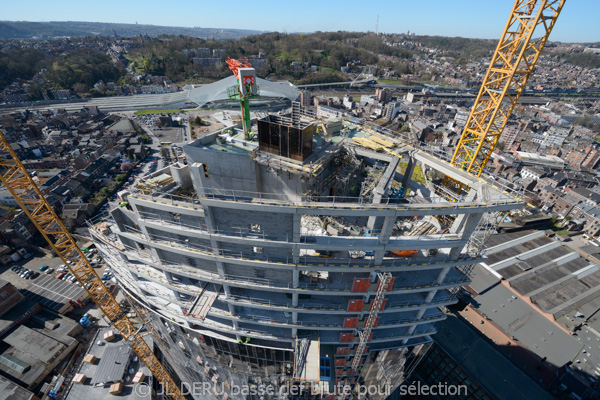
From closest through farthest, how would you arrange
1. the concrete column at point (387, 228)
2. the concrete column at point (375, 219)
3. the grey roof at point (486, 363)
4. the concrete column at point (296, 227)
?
the concrete column at point (296, 227), the concrete column at point (387, 228), the concrete column at point (375, 219), the grey roof at point (486, 363)

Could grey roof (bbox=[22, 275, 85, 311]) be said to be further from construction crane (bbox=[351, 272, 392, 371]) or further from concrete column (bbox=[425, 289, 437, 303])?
concrete column (bbox=[425, 289, 437, 303])

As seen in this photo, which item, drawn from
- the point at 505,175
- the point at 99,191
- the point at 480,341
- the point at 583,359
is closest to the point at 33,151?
the point at 99,191

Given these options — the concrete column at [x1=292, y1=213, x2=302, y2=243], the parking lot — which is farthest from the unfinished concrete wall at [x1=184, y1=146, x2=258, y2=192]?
the parking lot

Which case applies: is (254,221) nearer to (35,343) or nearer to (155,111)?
(35,343)

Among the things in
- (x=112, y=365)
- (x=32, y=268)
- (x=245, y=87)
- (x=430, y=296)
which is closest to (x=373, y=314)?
(x=430, y=296)

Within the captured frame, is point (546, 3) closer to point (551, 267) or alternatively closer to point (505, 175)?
point (551, 267)

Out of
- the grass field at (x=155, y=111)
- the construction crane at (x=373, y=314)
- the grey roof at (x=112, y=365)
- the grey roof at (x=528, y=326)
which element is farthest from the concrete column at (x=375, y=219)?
the grass field at (x=155, y=111)

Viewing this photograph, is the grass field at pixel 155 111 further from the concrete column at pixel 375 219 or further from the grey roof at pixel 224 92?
the concrete column at pixel 375 219
